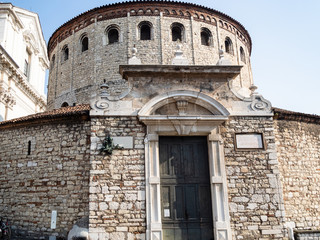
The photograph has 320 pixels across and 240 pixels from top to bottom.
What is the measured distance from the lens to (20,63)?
24.2 m

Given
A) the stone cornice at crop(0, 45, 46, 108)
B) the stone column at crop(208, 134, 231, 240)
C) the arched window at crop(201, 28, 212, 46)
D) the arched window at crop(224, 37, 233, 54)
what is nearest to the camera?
the stone column at crop(208, 134, 231, 240)

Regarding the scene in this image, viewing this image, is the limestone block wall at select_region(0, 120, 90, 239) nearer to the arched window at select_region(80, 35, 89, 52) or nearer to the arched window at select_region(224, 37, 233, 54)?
the arched window at select_region(80, 35, 89, 52)

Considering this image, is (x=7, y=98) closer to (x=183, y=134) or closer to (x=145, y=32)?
(x=145, y=32)

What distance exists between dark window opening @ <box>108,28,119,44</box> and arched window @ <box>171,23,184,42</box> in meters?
3.27

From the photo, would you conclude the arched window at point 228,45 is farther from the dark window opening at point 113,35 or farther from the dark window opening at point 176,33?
the dark window opening at point 113,35

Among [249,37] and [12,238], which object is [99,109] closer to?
[12,238]

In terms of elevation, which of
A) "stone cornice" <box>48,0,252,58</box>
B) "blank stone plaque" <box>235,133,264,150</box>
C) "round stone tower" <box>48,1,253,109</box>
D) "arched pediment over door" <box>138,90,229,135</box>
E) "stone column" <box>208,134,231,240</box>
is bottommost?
"stone column" <box>208,134,231,240</box>

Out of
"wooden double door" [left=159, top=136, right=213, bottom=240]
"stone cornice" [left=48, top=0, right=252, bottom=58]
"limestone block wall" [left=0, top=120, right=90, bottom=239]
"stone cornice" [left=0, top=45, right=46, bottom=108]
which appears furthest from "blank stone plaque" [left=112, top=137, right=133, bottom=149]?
"stone cornice" [left=0, top=45, right=46, bottom=108]

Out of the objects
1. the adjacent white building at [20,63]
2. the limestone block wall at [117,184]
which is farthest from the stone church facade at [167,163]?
the adjacent white building at [20,63]

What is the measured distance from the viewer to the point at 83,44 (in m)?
19.1

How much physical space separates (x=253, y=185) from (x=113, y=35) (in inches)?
498

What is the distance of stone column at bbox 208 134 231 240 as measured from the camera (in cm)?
895

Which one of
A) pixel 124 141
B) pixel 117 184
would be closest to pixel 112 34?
pixel 124 141

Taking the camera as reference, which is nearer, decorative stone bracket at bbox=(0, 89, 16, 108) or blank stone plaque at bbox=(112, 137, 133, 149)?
blank stone plaque at bbox=(112, 137, 133, 149)
